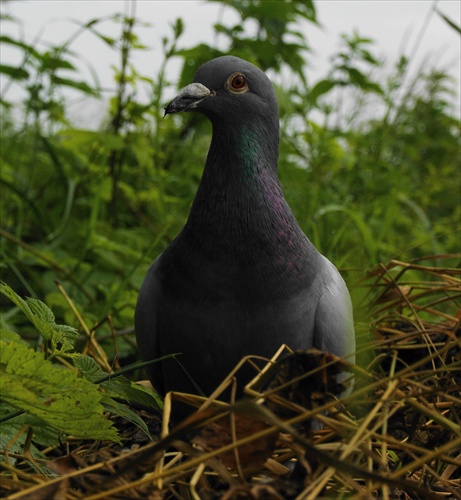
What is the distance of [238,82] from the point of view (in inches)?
81.4

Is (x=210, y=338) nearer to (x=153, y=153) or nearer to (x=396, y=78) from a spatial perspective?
(x=153, y=153)

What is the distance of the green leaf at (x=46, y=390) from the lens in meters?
1.27

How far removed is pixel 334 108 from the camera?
4406 mm

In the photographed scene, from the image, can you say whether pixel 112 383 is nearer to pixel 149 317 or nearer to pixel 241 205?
pixel 149 317

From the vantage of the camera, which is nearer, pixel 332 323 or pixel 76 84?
pixel 332 323

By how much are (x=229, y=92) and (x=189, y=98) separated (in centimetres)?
13

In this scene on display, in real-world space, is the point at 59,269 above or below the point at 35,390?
below

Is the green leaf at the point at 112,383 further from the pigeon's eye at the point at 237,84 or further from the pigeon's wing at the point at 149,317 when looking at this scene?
the pigeon's eye at the point at 237,84

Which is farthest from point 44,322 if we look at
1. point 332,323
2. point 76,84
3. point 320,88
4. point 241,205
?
point 320,88

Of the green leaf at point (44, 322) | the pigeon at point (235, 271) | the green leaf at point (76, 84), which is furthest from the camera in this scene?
the green leaf at point (76, 84)

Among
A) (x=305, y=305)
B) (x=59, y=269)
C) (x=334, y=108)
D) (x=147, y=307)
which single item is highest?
(x=334, y=108)

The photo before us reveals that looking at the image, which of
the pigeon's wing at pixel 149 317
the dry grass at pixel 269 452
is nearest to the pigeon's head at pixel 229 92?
the pigeon's wing at pixel 149 317

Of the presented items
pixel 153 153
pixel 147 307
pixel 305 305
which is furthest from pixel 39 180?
pixel 305 305

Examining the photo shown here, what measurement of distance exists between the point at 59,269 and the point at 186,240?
3.95 ft
